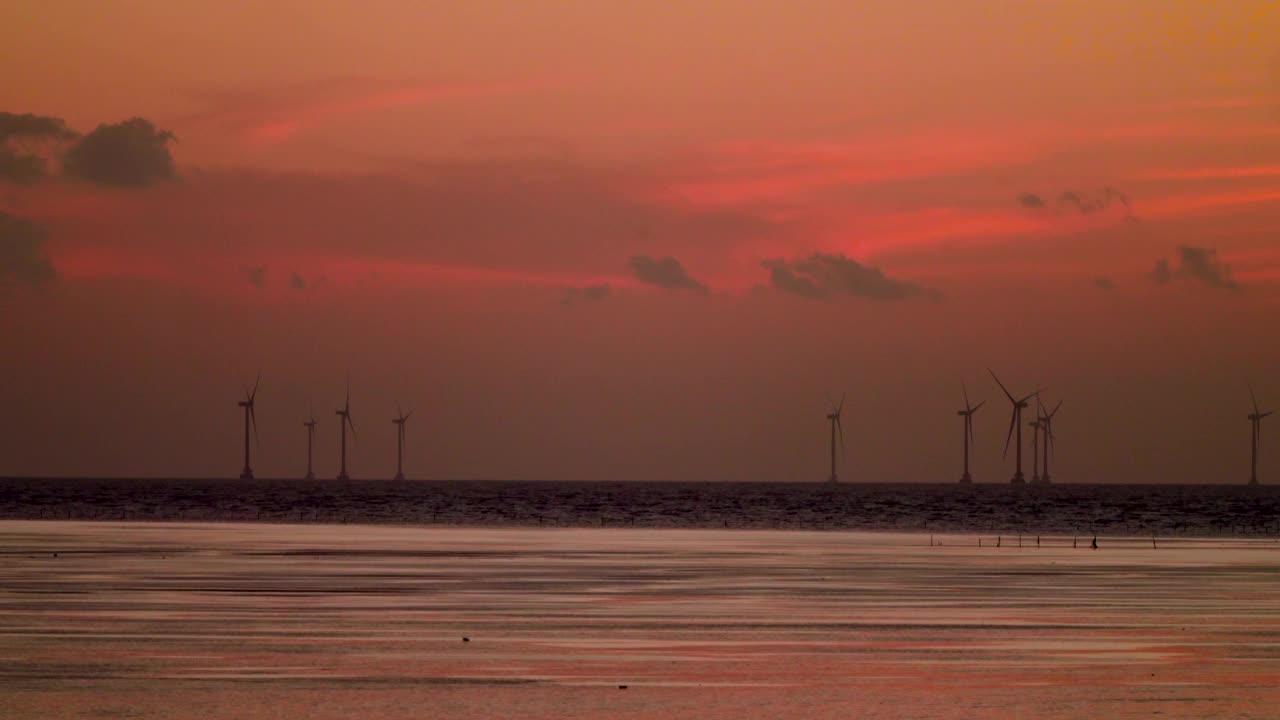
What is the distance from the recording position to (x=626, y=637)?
129 ft

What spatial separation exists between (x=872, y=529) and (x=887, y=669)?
309 feet

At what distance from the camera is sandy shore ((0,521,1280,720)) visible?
95.8ft

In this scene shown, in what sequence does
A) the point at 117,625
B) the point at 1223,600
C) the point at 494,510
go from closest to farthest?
the point at 117,625
the point at 1223,600
the point at 494,510

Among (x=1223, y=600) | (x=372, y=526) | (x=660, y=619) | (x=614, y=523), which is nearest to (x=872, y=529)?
(x=614, y=523)

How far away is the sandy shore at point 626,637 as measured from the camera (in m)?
29.2

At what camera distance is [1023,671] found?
110 ft

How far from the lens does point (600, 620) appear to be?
1718 inches

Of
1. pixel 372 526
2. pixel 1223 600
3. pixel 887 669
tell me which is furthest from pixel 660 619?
pixel 372 526

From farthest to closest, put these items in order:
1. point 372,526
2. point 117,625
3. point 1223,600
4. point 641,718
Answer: point 372,526
point 1223,600
point 117,625
point 641,718

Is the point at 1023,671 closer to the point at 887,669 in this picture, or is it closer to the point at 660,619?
the point at 887,669

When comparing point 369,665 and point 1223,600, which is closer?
point 369,665

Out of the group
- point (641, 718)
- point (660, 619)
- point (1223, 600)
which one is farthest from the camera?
point (1223, 600)

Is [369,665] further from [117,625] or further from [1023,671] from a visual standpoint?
[1023,671]

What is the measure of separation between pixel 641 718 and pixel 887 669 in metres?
8.01
